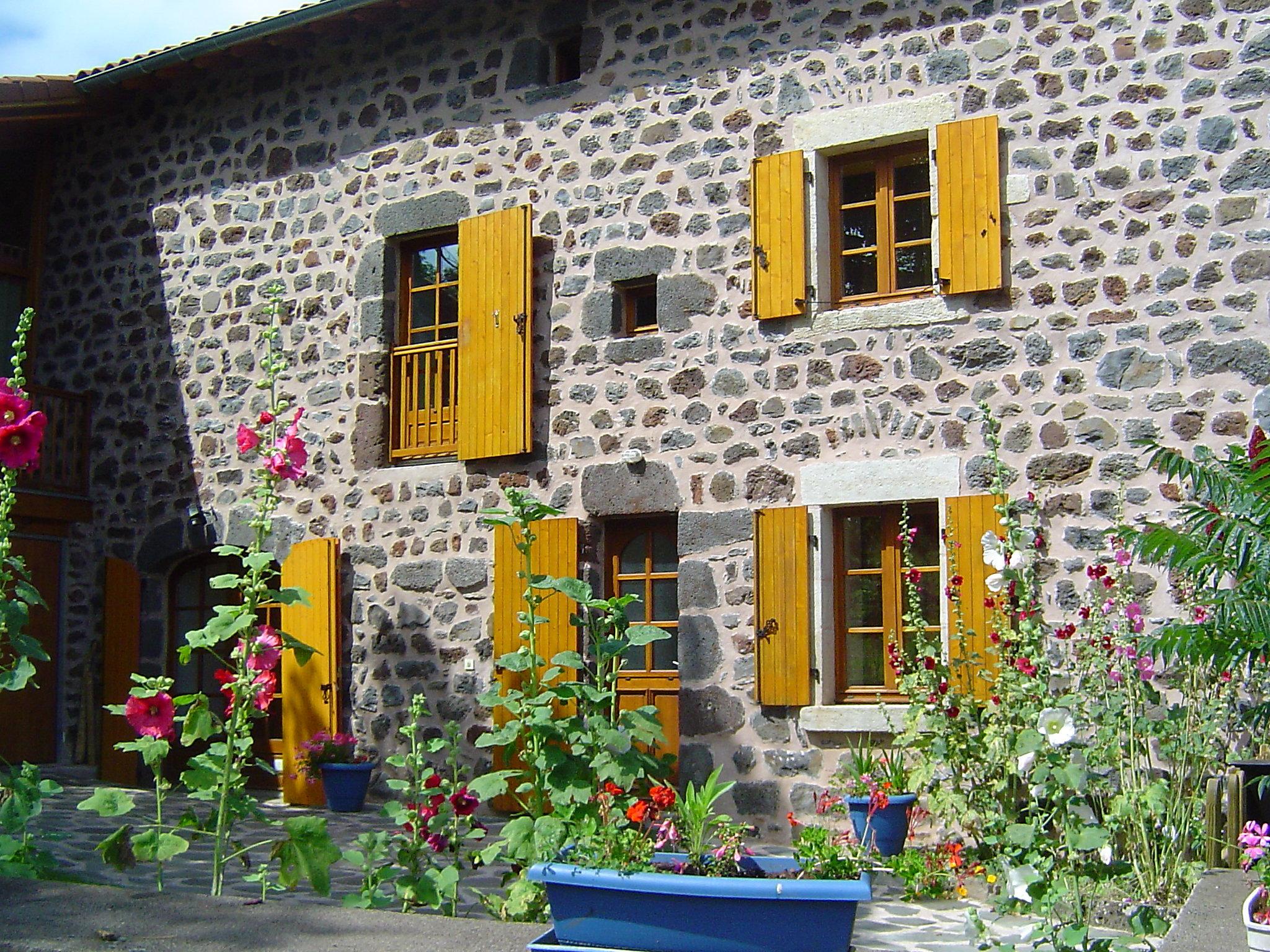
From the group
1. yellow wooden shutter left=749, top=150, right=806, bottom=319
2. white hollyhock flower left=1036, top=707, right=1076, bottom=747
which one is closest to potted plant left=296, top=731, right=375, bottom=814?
yellow wooden shutter left=749, top=150, right=806, bottom=319

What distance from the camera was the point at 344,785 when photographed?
858 cm

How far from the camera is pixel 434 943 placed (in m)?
2.92

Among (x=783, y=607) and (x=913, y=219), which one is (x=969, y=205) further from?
(x=783, y=607)

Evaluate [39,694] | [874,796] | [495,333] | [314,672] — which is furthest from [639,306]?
[39,694]

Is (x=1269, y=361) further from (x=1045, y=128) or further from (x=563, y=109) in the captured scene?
(x=563, y=109)

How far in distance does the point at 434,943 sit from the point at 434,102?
23.2 ft

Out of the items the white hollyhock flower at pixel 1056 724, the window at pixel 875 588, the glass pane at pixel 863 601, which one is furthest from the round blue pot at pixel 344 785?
the white hollyhock flower at pixel 1056 724

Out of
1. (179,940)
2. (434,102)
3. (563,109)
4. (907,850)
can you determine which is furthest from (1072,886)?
(434,102)

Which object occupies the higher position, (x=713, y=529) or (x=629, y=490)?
(x=629, y=490)

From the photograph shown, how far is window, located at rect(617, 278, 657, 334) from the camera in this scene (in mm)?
8336

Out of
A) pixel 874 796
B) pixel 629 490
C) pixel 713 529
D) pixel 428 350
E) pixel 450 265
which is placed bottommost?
pixel 874 796

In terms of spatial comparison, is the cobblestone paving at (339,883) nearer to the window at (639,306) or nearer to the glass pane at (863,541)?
the glass pane at (863,541)

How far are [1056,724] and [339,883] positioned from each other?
12.5ft

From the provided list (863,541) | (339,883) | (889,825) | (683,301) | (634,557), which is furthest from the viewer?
(634,557)
